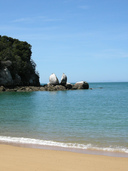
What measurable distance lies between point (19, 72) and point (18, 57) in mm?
4530

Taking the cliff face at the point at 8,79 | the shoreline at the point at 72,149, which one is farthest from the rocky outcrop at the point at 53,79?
the shoreline at the point at 72,149

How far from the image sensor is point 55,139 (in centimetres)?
1023

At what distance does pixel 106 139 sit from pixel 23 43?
56.5 m

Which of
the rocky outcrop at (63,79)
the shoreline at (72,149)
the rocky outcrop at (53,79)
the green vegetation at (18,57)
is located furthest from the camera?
the rocky outcrop at (63,79)

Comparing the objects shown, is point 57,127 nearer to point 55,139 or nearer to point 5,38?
point 55,139

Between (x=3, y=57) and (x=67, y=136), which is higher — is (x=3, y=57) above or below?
above

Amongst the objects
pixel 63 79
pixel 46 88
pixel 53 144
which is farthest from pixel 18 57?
pixel 53 144

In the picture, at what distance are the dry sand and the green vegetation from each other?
1839 inches

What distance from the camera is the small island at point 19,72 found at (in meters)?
52.4

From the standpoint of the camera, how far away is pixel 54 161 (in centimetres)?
707

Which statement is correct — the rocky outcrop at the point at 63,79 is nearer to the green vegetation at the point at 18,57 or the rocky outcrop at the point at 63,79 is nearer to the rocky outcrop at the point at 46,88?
the rocky outcrop at the point at 46,88

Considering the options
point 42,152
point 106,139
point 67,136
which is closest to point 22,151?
point 42,152

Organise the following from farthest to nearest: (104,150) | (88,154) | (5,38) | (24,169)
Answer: (5,38), (104,150), (88,154), (24,169)

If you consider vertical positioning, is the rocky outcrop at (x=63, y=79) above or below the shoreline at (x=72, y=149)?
above
